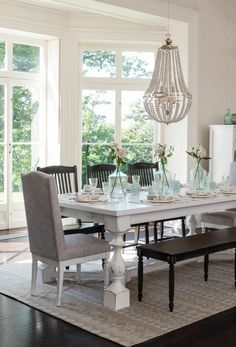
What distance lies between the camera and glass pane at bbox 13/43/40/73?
7.13 metres

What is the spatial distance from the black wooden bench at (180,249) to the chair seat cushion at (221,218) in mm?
741

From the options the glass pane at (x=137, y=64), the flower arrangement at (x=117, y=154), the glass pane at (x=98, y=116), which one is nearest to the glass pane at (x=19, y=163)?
the glass pane at (x=98, y=116)

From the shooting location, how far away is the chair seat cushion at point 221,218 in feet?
17.1

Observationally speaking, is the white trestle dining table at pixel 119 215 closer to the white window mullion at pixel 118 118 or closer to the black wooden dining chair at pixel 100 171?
the black wooden dining chair at pixel 100 171

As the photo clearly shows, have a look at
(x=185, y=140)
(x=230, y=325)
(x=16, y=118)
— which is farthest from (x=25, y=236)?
(x=230, y=325)

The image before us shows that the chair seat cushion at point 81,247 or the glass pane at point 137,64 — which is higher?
the glass pane at point 137,64

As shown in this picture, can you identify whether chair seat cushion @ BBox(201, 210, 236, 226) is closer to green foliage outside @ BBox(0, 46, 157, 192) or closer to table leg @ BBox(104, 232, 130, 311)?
table leg @ BBox(104, 232, 130, 311)

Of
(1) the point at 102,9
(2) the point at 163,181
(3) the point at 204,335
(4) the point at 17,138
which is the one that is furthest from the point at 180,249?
(4) the point at 17,138

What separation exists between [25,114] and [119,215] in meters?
3.97

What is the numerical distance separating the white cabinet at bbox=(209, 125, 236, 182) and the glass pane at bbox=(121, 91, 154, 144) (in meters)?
1.13

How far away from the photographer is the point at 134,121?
25.8ft

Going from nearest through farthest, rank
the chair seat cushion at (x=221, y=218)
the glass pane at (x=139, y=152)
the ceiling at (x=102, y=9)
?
1. the chair seat cushion at (x=221, y=218)
2. the ceiling at (x=102, y=9)
3. the glass pane at (x=139, y=152)

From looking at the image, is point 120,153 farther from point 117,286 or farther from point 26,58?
point 26,58

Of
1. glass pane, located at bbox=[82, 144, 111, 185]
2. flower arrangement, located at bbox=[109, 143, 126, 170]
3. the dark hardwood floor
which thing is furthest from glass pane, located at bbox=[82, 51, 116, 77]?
the dark hardwood floor
